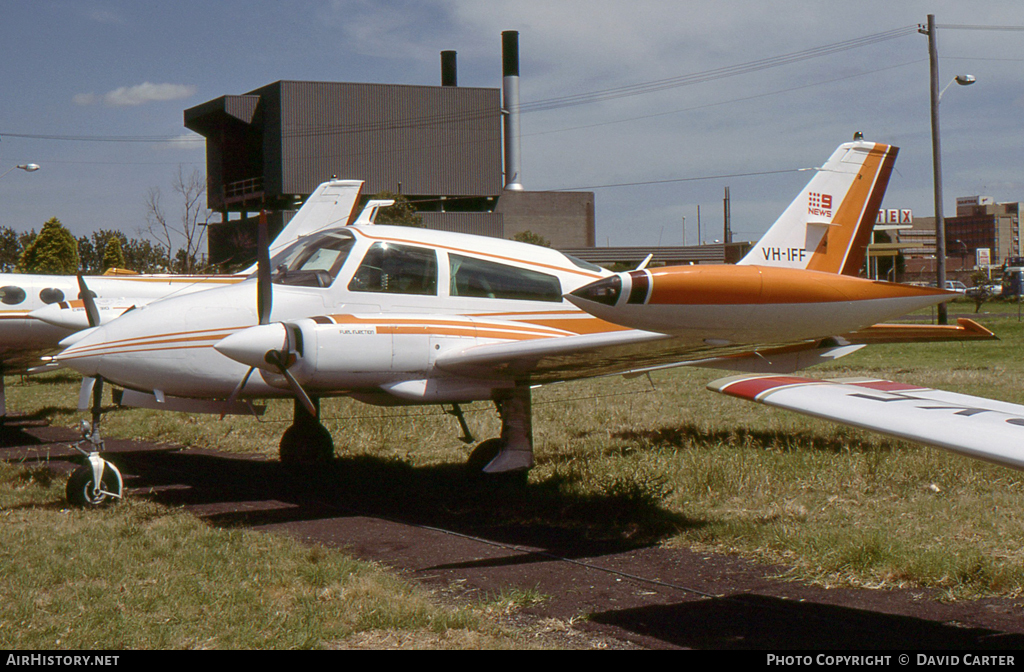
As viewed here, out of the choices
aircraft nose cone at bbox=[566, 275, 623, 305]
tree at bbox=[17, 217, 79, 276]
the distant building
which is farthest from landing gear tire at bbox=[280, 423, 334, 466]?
the distant building

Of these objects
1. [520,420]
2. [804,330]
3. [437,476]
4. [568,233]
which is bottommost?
[437,476]

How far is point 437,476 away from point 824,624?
556cm

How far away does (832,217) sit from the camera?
1025 centimetres

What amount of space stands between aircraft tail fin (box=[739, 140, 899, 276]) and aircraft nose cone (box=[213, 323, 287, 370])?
5.66m

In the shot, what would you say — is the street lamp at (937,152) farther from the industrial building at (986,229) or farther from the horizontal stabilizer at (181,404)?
the industrial building at (986,229)

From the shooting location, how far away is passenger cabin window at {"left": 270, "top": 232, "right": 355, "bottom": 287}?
8375mm

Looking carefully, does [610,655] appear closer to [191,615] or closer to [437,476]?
[191,615]

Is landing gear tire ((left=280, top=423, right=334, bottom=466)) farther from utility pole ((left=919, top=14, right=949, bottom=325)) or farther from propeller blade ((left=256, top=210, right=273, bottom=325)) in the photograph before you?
utility pole ((left=919, top=14, right=949, bottom=325))

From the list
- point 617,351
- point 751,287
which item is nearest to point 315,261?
point 617,351

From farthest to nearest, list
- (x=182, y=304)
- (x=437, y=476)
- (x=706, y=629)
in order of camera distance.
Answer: (x=437, y=476) < (x=182, y=304) < (x=706, y=629)

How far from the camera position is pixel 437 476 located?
381 inches

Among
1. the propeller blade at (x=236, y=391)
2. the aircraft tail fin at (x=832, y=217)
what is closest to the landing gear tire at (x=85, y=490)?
the propeller blade at (x=236, y=391)

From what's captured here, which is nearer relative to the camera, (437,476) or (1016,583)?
(1016,583)

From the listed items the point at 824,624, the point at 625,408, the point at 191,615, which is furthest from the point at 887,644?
the point at 625,408
